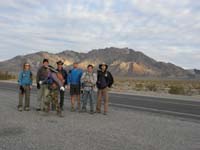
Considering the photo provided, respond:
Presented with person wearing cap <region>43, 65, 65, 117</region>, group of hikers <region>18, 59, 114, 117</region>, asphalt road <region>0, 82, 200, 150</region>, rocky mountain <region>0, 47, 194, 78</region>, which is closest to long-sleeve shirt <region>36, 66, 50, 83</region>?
group of hikers <region>18, 59, 114, 117</region>

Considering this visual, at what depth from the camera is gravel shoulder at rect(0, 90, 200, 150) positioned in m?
7.85

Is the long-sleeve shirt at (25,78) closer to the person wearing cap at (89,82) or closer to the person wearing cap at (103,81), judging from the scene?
the person wearing cap at (89,82)

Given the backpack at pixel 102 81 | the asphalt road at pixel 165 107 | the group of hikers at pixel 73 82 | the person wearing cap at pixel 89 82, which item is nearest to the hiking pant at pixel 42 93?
the group of hikers at pixel 73 82

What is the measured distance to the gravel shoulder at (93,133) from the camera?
7848 millimetres

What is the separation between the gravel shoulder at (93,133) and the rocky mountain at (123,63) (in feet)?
477

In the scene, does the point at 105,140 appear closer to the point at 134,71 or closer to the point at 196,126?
the point at 196,126

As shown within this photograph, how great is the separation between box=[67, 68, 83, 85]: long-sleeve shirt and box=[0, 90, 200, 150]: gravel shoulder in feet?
4.83

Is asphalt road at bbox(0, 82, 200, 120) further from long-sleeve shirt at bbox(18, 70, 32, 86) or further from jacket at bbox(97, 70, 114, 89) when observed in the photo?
long-sleeve shirt at bbox(18, 70, 32, 86)

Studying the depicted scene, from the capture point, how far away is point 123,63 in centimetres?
16850

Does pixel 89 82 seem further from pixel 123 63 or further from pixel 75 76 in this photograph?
pixel 123 63

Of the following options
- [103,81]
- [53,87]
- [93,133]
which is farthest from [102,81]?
[93,133]

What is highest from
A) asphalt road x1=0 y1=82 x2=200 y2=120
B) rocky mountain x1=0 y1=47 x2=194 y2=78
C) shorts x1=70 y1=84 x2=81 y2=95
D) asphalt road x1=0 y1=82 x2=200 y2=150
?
rocky mountain x1=0 y1=47 x2=194 y2=78

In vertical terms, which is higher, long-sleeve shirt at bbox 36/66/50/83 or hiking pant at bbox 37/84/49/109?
long-sleeve shirt at bbox 36/66/50/83

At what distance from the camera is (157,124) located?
11016mm
